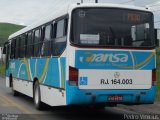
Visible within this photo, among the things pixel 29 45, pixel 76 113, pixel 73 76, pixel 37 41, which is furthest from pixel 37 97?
pixel 73 76

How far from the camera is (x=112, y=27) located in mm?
11531

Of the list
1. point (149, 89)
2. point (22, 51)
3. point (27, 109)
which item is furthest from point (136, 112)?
point (22, 51)

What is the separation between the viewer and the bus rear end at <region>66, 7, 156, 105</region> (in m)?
11.1

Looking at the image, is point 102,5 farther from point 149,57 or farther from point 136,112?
point 136,112

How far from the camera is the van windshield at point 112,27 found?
11266 mm

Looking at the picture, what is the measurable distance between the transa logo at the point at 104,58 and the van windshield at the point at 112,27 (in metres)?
0.28

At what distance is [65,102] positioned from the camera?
441 inches

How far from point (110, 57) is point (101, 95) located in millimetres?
1001

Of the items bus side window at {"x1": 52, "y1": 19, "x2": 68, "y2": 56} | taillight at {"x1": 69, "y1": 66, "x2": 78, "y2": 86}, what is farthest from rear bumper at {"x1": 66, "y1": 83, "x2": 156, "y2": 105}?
Result: bus side window at {"x1": 52, "y1": 19, "x2": 68, "y2": 56}

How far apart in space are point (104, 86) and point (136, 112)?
3321 millimetres

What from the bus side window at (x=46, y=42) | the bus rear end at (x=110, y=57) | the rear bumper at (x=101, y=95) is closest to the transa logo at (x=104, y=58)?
the bus rear end at (x=110, y=57)

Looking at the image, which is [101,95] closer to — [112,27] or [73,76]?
[73,76]

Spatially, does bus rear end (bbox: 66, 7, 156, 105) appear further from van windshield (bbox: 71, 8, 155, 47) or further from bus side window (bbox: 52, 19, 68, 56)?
bus side window (bbox: 52, 19, 68, 56)

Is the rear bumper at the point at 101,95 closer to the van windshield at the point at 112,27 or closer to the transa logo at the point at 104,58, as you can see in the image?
the transa logo at the point at 104,58
